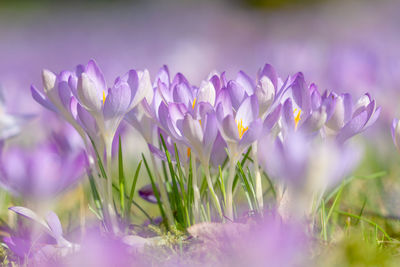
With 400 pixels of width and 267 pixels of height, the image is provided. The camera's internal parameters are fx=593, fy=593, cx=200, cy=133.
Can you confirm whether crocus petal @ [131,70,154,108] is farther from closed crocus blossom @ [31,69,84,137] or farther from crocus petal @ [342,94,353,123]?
crocus petal @ [342,94,353,123]

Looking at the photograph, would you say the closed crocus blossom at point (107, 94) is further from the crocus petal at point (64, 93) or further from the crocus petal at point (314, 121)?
the crocus petal at point (314, 121)

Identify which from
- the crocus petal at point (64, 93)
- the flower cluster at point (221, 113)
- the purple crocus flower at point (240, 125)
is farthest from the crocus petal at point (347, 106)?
the crocus petal at point (64, 93)

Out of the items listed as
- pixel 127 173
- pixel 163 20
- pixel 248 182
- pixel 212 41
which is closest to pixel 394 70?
pixel 127 173

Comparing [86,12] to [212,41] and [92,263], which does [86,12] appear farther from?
[92,263]

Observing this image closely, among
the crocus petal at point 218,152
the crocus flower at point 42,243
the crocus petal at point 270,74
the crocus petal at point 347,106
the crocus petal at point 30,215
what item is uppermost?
the crocus petal at point 270,74

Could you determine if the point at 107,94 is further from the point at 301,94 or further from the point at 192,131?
the point at 301,94

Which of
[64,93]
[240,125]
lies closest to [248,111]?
[240,125]
